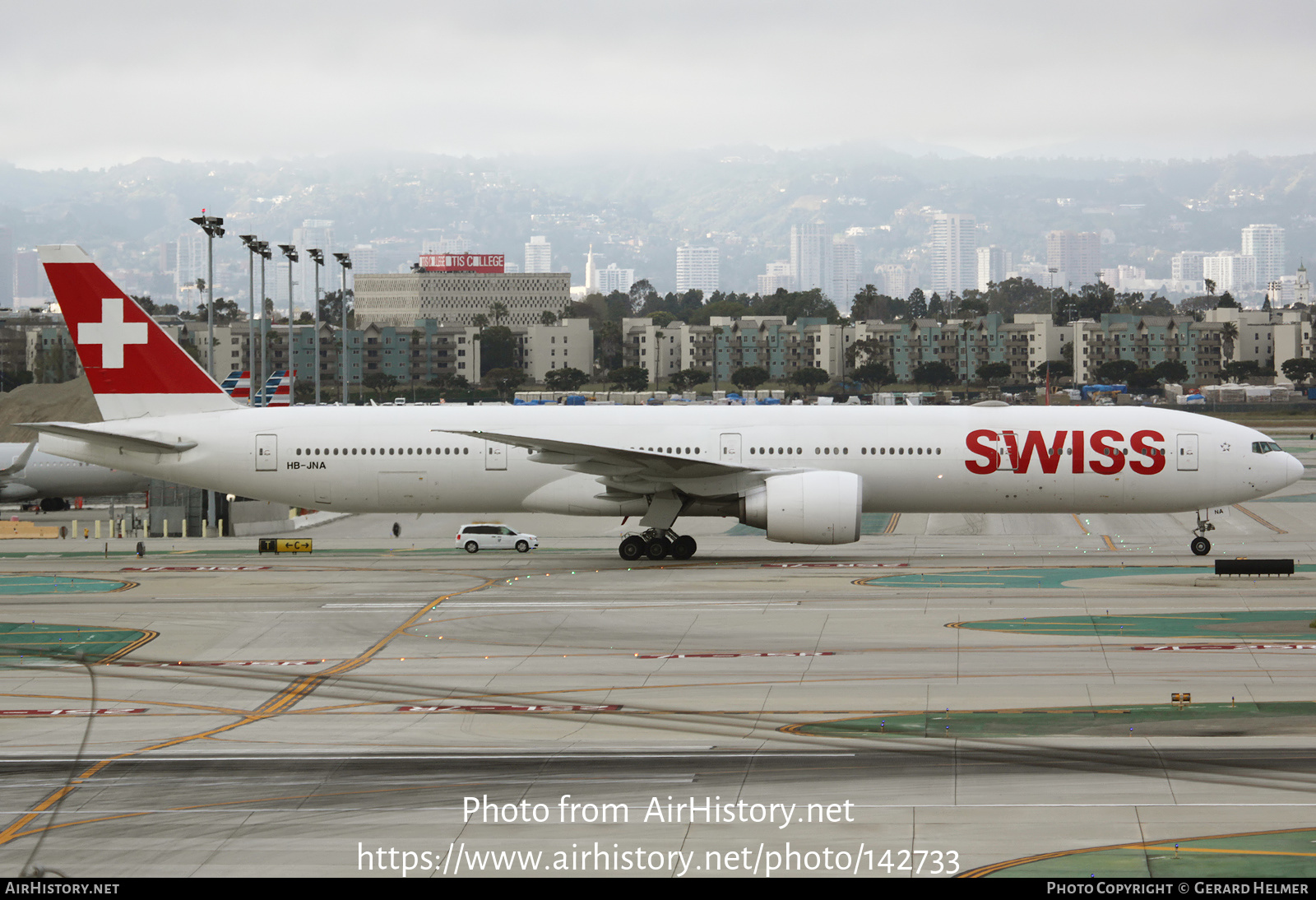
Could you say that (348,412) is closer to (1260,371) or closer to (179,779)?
(179,779)

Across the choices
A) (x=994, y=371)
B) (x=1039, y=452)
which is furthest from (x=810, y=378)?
(x=1039, y=452)

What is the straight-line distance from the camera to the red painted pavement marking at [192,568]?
38219 millimetres

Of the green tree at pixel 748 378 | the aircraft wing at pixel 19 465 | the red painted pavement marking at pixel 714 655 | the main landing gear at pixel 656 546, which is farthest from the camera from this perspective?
the green tree at pixel 748 378

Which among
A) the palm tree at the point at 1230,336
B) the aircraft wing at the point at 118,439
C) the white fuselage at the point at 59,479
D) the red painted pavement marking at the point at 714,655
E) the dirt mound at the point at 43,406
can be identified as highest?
the palm tree at the point at 1230,336

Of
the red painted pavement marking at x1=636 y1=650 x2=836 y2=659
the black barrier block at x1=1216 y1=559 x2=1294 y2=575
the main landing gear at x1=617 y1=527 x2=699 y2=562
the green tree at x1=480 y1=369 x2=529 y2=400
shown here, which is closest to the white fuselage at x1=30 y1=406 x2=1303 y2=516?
the main landing gear at x1=617 y1=527 x2=699 y2=562

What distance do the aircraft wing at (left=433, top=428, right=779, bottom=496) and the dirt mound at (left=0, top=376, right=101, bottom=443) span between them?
64.4 meters

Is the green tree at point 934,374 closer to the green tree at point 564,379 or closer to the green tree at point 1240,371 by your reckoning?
the green tree at point 1240,371

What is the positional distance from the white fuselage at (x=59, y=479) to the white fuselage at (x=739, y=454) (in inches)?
1252

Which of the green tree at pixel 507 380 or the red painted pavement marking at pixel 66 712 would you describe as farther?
the green tree at pixel 507 380

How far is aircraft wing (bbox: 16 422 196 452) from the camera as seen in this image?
37750 mm

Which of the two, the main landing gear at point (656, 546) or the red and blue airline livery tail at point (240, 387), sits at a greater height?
the red and blue airline livery tail at point (240, 387)

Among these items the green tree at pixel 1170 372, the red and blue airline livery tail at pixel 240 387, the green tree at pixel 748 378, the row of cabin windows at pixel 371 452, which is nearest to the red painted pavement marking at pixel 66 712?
the row of cabin windows at pixel 371 452

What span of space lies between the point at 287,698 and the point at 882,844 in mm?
11835

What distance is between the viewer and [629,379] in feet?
564
